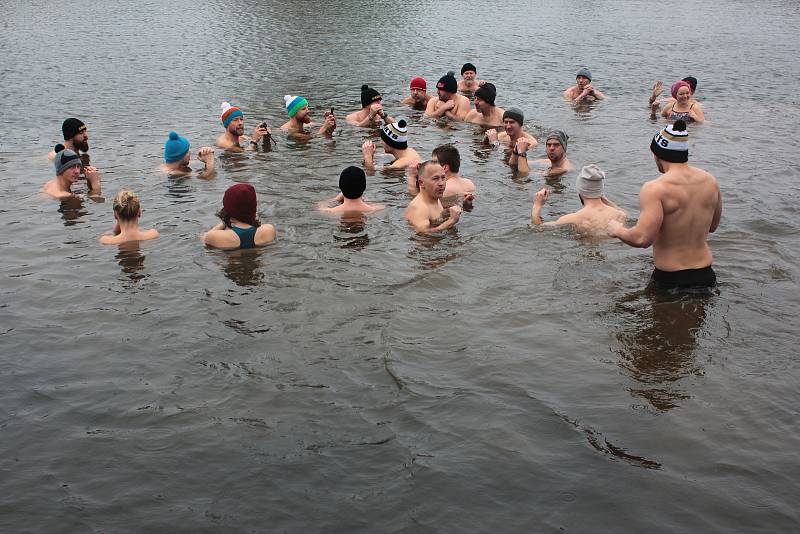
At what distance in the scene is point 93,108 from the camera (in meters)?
19.0

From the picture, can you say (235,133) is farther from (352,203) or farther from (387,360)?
(387,360)

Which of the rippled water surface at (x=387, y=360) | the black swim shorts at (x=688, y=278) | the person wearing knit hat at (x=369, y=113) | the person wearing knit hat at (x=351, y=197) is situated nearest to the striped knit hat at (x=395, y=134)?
the rippled water surface at (x=387, y=360)

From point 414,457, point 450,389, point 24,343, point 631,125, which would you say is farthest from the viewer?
point 631,125

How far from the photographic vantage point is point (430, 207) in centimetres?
1090

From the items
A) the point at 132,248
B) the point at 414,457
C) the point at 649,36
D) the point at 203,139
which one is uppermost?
the point at 649,36

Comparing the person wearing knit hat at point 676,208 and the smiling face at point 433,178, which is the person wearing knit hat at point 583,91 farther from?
the person wearing knit hat at point 676,208

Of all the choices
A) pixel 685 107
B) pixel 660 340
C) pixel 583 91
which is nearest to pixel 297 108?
pixel 583 91

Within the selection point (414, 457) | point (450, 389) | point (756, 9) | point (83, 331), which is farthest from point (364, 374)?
point (756, 9)

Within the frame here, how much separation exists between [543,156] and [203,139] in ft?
23.9

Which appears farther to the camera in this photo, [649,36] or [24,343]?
[649,36]

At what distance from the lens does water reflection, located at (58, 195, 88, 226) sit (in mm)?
11641

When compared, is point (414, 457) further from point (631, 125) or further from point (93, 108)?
point (93, 108)

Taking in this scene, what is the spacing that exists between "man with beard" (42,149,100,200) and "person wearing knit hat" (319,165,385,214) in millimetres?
3979

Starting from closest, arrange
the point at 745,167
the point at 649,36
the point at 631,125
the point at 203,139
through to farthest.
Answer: the point at 745,167, the point at 203,139, the point at 631,125, the point at 649,36
